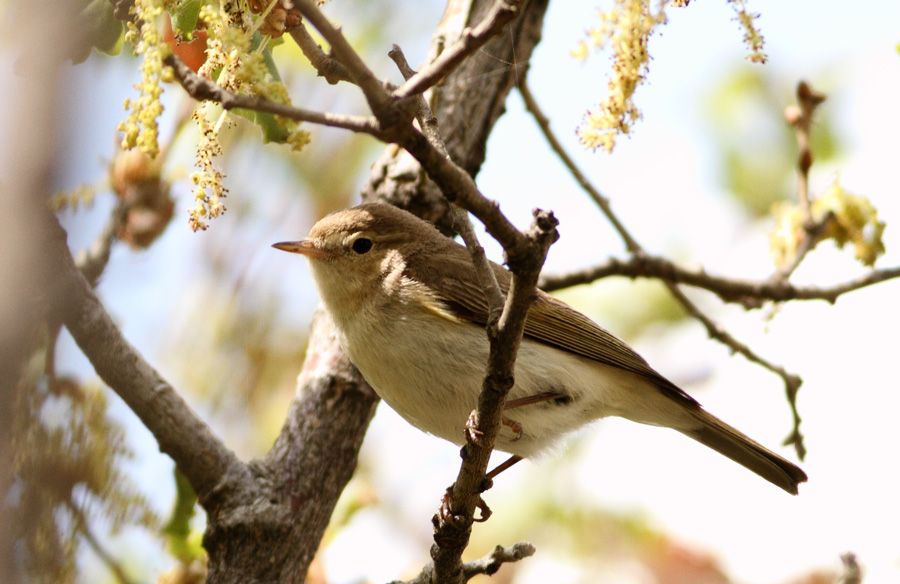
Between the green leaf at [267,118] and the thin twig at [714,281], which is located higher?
the thin twig at [714,281]

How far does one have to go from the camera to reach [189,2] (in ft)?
6.29

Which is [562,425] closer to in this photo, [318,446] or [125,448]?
[318,446]

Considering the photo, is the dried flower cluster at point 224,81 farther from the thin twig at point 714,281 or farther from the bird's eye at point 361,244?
the thin twig at point 714,281

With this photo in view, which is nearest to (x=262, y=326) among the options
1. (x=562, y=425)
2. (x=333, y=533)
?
(x=333, y=533)

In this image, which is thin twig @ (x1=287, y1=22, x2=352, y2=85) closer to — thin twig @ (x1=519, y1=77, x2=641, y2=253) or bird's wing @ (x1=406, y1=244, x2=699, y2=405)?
bird's wing @ (x1=406, y1=244, x2=699, y2=405)

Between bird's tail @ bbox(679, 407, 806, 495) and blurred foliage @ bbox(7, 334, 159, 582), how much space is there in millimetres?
2438

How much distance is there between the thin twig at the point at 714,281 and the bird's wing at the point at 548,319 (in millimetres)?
402

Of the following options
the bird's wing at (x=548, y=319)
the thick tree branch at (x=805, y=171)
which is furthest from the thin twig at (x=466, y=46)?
the thick tree branch at (x=805, y=171)

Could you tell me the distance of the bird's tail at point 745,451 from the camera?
12.5ft

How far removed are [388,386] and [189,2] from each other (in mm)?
1597

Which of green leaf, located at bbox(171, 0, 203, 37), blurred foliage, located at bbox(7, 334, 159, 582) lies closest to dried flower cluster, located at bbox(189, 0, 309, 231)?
green leaf, located at bbox(171, 0, 203, 37)

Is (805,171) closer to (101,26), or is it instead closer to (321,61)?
(321,61)

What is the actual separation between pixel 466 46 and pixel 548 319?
2009mm

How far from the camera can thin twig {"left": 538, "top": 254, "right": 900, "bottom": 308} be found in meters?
3.88
